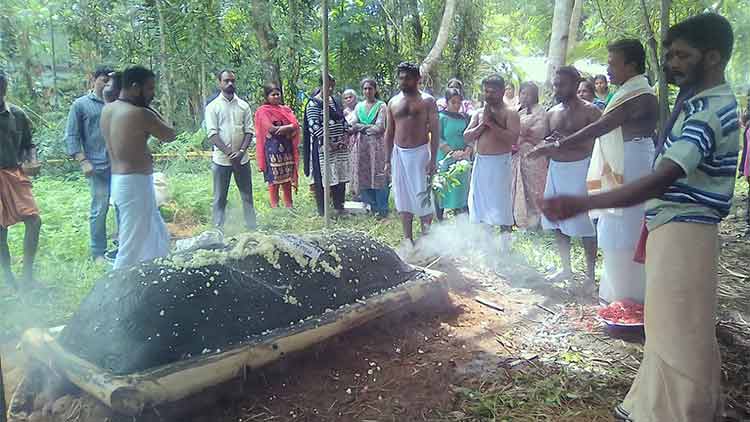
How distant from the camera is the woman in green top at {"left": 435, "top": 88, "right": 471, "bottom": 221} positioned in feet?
22.5

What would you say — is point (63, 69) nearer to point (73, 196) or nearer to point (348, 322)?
point (73, 196)

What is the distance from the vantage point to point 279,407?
2.90m

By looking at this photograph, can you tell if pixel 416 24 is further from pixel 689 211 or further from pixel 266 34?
pixel 689 211

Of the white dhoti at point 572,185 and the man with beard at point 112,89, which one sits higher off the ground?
the man with beard at point 112,89

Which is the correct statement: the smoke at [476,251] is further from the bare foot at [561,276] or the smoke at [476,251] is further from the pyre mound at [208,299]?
the pyre mound at [208,299]

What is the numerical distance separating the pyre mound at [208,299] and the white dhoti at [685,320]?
1857mm

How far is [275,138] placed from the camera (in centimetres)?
725

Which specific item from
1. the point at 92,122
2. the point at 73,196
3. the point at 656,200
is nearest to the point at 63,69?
the point at 73,196

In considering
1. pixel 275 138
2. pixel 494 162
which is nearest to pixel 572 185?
pixel 494 162

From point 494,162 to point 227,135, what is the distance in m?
3.13

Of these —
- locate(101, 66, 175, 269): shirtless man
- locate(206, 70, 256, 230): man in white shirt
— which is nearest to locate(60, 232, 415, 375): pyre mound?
locate(101, 66, 175, 269): shirtless man

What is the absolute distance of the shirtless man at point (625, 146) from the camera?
3594mm

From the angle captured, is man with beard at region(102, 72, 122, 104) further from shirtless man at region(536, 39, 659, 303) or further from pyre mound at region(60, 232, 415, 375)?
shirtless man at region(536, 39, 659, 303)

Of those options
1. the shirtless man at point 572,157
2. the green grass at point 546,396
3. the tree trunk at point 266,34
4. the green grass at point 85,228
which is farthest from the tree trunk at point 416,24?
the green grass at point 546,396
